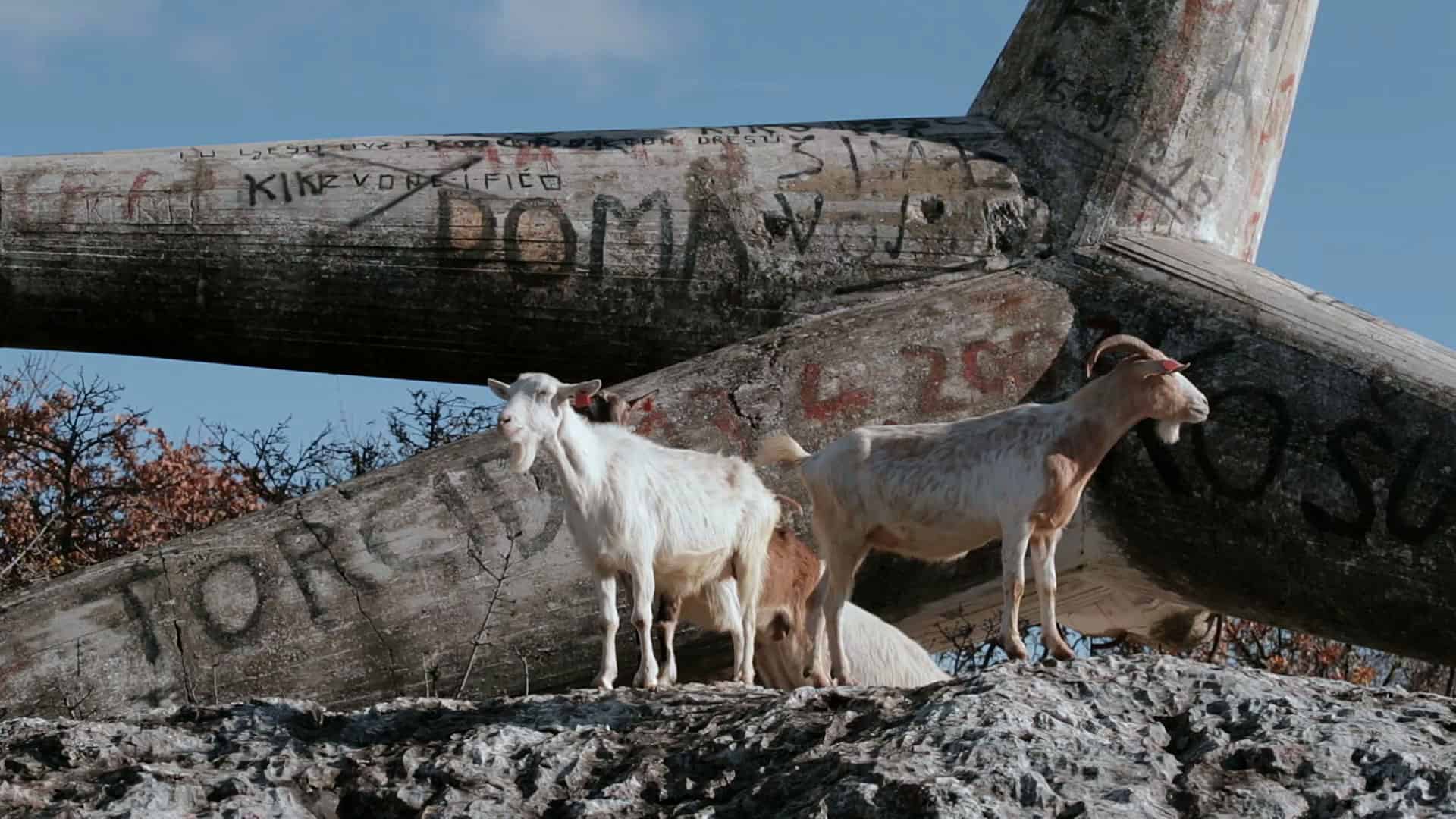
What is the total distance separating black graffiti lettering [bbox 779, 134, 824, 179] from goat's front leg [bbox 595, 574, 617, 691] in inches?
172

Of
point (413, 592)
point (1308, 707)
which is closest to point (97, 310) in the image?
point (413, 592)

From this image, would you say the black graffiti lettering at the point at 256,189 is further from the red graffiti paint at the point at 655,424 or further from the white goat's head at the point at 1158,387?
the white goat's head at the point at 1158,387

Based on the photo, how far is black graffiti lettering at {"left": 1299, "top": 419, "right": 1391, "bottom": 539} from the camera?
408 inches

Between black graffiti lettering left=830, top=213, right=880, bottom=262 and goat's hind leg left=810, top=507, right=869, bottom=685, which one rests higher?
black graffiti lettering left=830, top=213, right=880, bottom=262

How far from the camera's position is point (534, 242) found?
38.5 ft

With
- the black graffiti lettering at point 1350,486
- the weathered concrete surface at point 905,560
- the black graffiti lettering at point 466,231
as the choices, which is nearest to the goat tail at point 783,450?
the weathered concrete surface at point 905,560

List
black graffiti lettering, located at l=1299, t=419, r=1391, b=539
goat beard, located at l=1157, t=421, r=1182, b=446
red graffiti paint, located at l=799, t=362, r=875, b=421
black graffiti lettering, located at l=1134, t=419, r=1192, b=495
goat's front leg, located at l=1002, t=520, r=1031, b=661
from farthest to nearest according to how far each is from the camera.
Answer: black graffiti lettering, located at l=1134, t=419, r=1192, b=495
red graffiti paint, located at l=799, t=362, r=875, b=421
black graffiti lettering, located at l=1299, t=419, r=1391, b=539
goat beard, located at l=1157, t=421, r=1182, b=446
goat's front leg, located at l=1002, t=520, r=1031, b=661

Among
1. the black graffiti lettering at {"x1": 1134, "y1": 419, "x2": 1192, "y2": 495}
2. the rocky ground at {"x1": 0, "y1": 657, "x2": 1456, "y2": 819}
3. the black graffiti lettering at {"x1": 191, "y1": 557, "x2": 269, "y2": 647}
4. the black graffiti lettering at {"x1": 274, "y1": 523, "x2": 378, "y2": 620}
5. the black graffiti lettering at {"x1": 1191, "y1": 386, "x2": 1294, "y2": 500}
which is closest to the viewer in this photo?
the rocky ground at {"x1": 0, "y1": 657, "x2": 1456, "y2": 819}

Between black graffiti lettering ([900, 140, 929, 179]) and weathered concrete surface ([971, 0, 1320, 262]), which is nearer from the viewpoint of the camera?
black graffiti lettering ([900, 140, 929, 179])

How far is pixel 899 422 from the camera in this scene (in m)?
10.9

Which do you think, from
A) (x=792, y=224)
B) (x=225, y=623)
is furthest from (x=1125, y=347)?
(x=225, y=623)

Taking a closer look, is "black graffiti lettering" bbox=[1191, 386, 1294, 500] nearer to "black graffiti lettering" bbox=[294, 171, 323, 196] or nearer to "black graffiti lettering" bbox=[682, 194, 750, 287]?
"black graffiti lettering" bbox=[682, 194, 750, 287]

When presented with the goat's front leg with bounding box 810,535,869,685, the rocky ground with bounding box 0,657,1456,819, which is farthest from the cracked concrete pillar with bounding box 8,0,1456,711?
the rocky ground with bounding box 0,657,1456,819

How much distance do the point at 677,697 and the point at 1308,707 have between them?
6.15 feet
